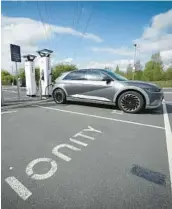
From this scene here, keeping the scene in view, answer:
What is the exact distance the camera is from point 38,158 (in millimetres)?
2309

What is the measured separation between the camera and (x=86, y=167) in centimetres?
209

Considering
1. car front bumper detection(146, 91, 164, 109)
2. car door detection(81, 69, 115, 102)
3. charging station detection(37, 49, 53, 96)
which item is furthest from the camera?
charging station detection(37, 49, 53, 96)

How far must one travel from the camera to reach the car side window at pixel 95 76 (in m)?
5.51

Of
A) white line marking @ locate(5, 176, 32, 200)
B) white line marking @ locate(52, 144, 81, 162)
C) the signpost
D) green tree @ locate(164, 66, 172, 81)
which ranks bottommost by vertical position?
white line marking @ locate(5, 176, 32, 200)

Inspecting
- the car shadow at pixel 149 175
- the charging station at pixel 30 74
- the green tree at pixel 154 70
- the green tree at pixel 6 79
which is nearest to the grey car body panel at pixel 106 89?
the car shadow at pixel 149 175

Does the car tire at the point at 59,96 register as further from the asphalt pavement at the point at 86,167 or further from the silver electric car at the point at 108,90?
the asphalt pavement at the point at 86,167

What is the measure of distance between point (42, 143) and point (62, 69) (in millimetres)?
36197

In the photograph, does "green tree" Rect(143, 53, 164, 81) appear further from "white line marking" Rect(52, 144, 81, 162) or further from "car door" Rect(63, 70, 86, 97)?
"white line marking" Rect(52, 144, 81, 162)

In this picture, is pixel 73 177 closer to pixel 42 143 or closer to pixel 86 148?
pixel 86 148

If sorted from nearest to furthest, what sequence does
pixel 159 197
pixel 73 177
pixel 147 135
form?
1. pixel 159 197
2. pixel 73 177
3. pixel 147 135

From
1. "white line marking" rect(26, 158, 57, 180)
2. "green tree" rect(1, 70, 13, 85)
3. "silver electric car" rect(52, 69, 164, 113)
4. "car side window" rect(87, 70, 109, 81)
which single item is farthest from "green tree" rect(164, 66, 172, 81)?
"green tree" rect(1, 70, 13, 85)

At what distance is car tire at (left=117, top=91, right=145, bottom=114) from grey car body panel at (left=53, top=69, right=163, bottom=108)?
0.44ft

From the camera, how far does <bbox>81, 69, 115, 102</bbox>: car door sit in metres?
5.38

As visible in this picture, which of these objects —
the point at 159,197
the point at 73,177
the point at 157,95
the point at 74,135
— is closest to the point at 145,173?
the point at 159,197
